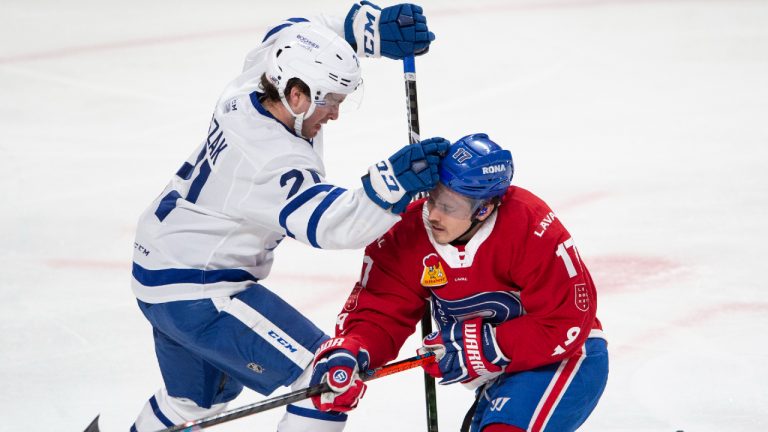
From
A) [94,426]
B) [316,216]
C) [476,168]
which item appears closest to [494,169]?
[476,168]

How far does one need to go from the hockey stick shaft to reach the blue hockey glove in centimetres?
94

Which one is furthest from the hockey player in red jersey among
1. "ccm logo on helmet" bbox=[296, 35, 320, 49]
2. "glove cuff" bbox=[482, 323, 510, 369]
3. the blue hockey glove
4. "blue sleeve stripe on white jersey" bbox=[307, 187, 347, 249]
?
the blue hockey glove

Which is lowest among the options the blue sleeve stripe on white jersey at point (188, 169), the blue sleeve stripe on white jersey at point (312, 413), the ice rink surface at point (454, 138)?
the ice rink surface at point (454, 138)

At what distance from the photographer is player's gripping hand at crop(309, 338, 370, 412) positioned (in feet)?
9.31

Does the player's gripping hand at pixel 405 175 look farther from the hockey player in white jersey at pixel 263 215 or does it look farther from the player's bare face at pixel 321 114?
the player's bare face at pixel 321 114

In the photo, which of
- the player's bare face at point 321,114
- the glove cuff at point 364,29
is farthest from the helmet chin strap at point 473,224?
the glove cuff at point 364,29

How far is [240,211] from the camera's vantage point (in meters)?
2.94

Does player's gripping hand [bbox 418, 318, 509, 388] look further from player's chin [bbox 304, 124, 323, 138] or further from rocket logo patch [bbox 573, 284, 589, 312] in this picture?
player's chin [bbox 304, 124, 323, 138]

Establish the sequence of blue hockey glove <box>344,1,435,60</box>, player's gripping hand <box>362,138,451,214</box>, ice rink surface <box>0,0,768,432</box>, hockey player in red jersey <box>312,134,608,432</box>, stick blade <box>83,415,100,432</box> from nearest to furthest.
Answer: player's gripping hand <box>362,138,451,214</box> < hockey player in red jersey <box>312,134,608,432</box> < blue hockey glove <box>344,1,435,60</box> < stick blade <box>83,415,100,432</box> < ice rink surface <box>0,0,768,432</box>

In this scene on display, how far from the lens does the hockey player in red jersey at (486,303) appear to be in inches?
112

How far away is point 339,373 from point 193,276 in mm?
470

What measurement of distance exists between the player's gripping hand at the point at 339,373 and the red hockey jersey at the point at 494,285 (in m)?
0.11

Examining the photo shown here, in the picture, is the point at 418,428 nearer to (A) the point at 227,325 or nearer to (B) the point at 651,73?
(A) the point at 227,325

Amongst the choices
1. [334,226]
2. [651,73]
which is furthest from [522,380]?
[651,73]
